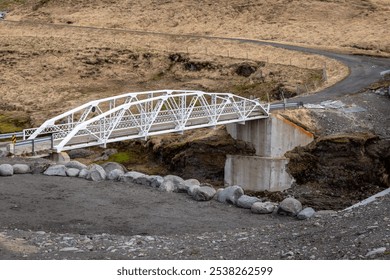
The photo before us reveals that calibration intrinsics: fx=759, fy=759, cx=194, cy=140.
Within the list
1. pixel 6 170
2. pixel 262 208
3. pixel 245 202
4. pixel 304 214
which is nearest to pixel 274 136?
pixel 245 202

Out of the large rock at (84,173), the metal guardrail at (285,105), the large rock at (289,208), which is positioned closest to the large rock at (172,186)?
the large rock at (84,173)

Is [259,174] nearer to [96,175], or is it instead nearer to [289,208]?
[96,175]

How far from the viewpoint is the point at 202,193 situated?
2830cm

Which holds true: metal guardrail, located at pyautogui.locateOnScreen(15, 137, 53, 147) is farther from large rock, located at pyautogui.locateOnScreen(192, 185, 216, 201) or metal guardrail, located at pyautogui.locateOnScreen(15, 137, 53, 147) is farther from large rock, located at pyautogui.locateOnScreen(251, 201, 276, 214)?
large rock, located at pyautogui.locateOnScreen(251, 201, 276, 214)

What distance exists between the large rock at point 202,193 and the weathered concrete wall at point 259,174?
13736mm

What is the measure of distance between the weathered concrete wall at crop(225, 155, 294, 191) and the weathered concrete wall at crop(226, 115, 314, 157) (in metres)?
0.87

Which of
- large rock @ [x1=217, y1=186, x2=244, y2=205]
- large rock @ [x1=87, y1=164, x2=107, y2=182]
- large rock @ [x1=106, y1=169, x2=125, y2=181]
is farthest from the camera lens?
large rock @ [x1=106, y1=169, x2=125, y2=181]

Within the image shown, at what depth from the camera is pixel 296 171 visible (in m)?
42.8

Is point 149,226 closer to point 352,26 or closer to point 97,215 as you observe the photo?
point 97,215

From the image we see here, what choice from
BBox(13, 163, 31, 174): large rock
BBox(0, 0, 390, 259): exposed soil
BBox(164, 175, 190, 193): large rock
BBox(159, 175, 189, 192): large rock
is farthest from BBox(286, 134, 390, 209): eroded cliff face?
BBox(13, 163, 31, 174): large rock

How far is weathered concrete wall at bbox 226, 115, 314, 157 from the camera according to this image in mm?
43531

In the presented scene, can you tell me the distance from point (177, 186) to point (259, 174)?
1396 cm

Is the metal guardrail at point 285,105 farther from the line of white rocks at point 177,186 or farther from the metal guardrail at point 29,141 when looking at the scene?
the metal guardrail at point 29,141

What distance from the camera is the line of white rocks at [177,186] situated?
26.5 m
